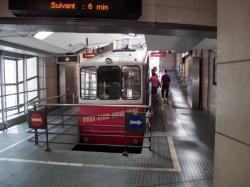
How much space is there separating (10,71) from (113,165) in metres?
7.17

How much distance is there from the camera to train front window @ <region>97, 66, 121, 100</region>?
7.28 meters

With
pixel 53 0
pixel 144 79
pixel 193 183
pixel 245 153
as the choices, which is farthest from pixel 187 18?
pixel 144 79

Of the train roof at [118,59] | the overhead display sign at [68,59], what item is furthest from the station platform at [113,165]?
the overhead display sign at [68,59]

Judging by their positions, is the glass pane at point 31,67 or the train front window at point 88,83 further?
the glass pane at point 31,67

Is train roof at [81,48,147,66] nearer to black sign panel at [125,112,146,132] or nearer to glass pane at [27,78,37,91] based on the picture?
black sign panel at [125,112,146,132]

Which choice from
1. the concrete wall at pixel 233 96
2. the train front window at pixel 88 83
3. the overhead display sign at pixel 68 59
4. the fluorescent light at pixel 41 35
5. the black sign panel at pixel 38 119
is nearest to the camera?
the concrete wall at pixel 233 96

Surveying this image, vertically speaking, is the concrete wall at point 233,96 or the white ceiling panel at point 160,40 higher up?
the white ceiling panel at point 160,40

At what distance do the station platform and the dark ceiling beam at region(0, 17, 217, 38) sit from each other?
2273 mm

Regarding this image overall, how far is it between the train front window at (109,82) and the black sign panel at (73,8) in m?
3.94

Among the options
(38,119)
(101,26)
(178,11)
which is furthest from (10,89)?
(178,11)

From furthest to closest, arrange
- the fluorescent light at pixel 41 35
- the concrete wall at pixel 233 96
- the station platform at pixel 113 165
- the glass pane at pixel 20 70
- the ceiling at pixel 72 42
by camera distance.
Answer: the glass pane at pixel 20 70 < the fluorescent light at pixel 41 35 < the ceiling at pixel 72 42 < the station platform at pixel 113 165 < the concrete wall at pixel 233 96

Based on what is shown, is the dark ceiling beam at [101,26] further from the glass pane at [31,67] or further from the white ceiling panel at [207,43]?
the glass pane at [31,67]

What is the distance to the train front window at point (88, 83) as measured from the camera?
7.43 meters

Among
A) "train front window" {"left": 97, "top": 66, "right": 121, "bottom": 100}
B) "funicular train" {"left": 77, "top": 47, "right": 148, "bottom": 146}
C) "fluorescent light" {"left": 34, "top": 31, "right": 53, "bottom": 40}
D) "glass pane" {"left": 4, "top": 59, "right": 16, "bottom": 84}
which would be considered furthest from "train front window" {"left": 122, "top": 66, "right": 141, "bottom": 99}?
"glass pane" {"left": 4, "top": 59, "right": 16, "bottom": 84}
